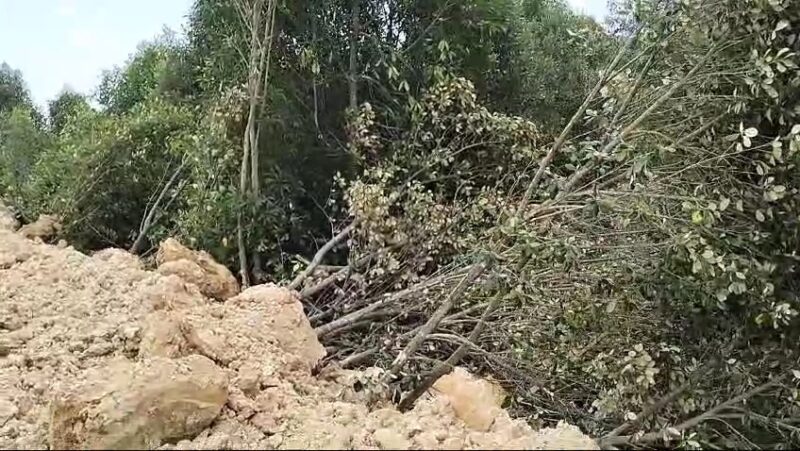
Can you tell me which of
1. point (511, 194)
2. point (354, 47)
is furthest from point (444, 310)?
point (354, 47)

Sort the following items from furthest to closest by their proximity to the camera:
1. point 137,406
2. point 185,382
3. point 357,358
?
point 357,358 < point 185,382 < point 137,406

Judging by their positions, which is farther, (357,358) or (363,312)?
Result: (363,312)

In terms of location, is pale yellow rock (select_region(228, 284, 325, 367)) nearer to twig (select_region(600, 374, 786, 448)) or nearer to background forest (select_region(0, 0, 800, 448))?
background forest (select_region(0, 0, 800, 448))

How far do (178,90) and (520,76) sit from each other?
3.80 meters

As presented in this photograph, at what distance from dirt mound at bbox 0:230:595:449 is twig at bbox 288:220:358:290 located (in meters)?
0.93

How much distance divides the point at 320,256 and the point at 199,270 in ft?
2.80

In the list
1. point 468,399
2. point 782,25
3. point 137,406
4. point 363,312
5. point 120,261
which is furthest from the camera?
point 120,261

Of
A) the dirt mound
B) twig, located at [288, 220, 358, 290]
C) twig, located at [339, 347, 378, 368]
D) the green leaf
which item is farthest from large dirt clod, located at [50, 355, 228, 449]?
the green leaf

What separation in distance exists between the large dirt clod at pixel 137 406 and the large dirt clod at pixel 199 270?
1857mm

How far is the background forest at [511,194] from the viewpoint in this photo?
3248 mm

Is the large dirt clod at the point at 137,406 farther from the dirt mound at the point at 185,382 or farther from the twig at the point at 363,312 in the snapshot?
the twig at the point at 363,312

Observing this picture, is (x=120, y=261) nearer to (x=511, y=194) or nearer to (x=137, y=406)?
(x=511, y=194)

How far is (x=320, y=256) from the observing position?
199 inches

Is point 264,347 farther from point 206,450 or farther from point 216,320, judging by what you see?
point 206,450
